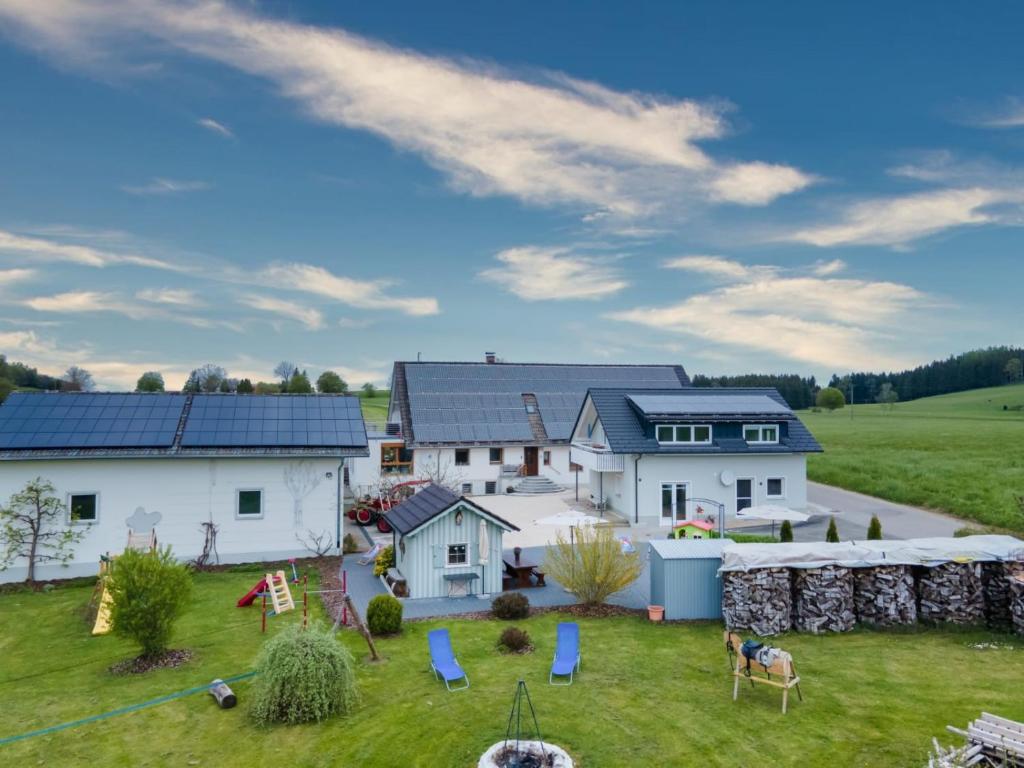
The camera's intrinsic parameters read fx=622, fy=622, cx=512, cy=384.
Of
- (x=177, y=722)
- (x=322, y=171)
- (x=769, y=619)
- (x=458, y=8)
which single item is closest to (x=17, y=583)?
(x=177, y=722)

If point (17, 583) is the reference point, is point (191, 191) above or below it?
above

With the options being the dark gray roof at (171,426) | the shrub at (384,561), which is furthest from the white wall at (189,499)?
the shrub at (384,561)

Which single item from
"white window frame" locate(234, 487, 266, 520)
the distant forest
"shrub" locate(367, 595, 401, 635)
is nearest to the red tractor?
"white window frame" locate(234, 487, 266, 520)

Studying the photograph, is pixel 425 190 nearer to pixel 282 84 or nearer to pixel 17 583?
pixel 282 84

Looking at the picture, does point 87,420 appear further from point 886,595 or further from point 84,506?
point 886,595

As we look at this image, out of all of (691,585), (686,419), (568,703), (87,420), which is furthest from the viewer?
(686,419)

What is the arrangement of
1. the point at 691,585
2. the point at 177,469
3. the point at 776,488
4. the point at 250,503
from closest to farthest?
1. the point at 691,585
2. the point at 177,469
3. the point at 250,503
4. the point at 776,488

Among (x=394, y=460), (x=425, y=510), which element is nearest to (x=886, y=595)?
(x=425, y=510)
